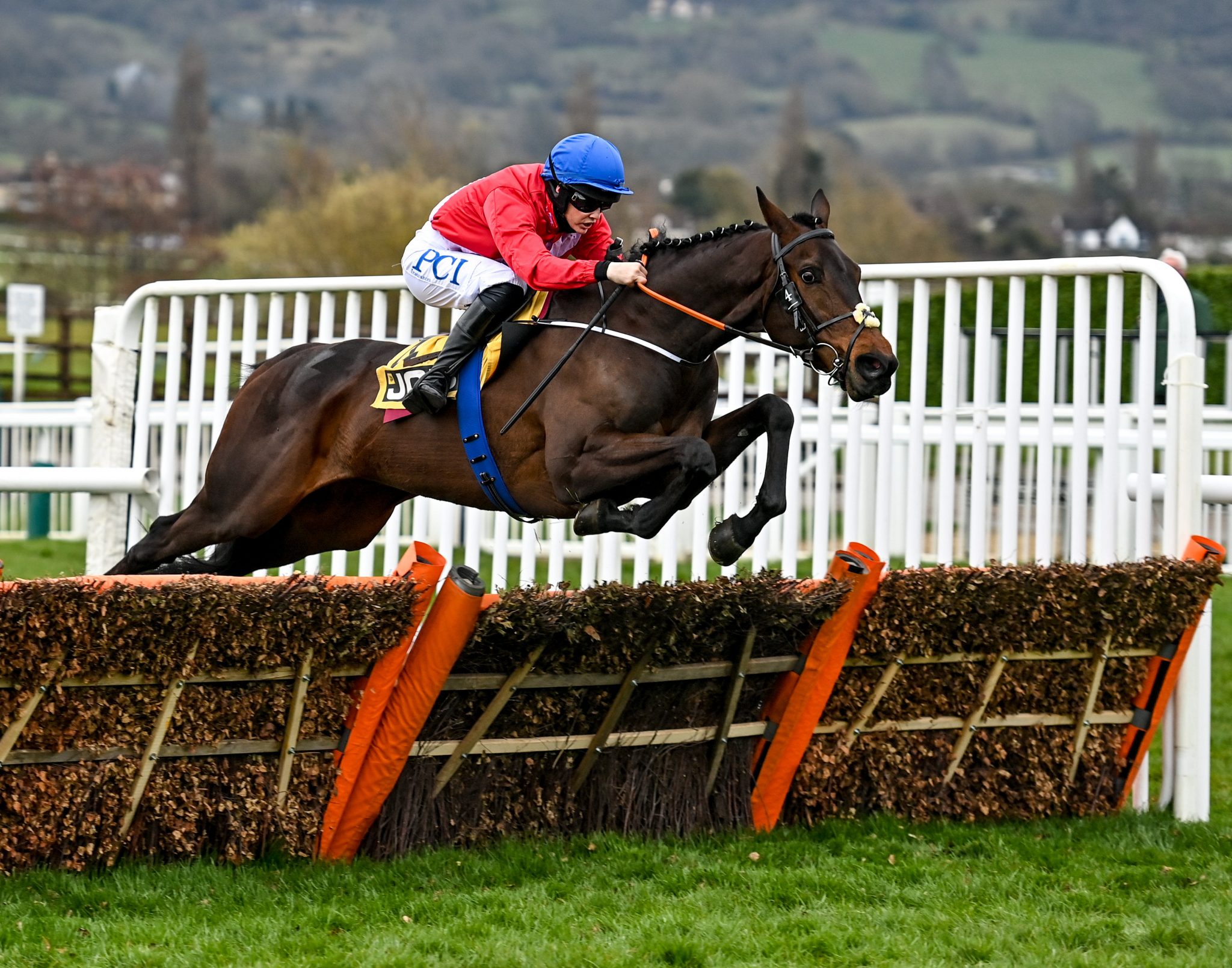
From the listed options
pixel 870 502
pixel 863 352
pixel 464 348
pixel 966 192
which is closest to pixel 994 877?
pixel 863 352

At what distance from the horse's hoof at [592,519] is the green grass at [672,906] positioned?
96 cm

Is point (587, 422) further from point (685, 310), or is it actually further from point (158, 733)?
point (158, 733)

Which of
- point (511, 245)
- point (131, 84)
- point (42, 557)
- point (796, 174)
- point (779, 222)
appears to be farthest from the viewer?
point (131, 84)

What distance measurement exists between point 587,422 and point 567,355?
0.26m

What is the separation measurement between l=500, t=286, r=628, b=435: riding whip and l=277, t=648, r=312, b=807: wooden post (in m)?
1.42

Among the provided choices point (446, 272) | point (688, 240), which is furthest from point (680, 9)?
point (688, 240)

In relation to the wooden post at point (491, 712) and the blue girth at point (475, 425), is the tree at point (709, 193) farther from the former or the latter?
the wooden post at point (491, 712)

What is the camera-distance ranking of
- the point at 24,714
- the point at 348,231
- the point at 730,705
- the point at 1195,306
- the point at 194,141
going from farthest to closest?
the point at 194,141 < the point at 348,231 < the point at 1195,306 < the point at 730,705 < the point at 24,714

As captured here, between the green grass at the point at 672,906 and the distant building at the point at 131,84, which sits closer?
the green grass at the point at 672,906

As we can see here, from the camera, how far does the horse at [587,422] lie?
4.57 meters

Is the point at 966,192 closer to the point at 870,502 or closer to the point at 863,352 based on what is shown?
the point at 870,502

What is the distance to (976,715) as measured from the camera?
4.45 metres

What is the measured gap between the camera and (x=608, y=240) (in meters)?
5.26

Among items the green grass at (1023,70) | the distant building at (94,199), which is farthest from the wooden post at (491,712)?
the green grass at (1023,70)
